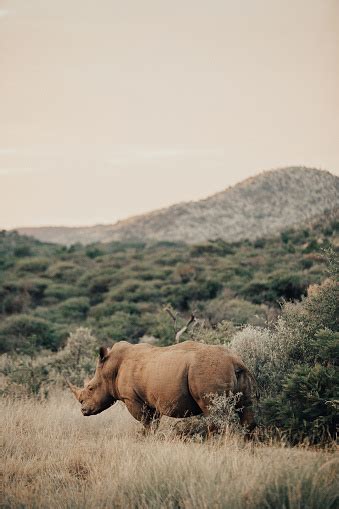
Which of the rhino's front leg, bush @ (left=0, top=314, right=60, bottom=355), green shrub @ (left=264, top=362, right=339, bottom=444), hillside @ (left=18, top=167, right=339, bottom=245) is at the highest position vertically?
hillside @ (left=18, top=167, right=339, bottom=245)

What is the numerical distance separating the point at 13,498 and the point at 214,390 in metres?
2.37

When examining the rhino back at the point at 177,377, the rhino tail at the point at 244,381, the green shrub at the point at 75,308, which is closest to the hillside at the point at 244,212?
the green shrub at the point at 75,308

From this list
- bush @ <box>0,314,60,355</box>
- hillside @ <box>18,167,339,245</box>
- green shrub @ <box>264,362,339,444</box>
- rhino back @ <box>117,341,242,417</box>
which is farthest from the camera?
hillside @ <box>18,167,339,245</box>

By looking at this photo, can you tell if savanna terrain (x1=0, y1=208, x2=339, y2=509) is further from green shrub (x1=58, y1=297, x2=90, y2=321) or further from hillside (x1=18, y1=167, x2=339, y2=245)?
hillside (x1=18, y1=167, x2=339, y2=245)

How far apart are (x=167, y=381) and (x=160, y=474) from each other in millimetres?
1874

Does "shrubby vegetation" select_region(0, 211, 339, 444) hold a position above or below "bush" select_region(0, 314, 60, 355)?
above

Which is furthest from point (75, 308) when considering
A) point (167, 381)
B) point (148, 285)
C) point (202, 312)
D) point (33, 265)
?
point (167, 381)

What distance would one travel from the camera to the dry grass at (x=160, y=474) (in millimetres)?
4730

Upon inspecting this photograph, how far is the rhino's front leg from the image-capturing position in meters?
7.72

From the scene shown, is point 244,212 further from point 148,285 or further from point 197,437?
point 197,437

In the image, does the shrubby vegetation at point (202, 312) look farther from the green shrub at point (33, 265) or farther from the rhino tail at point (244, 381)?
the rhino tail at point (244, 381)

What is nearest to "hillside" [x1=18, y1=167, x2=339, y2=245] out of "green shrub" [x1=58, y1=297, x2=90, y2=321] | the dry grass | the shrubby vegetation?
the shrubby vegetation

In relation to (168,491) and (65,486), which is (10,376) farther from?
(168,491)

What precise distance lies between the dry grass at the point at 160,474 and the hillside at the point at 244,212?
47170 mm
